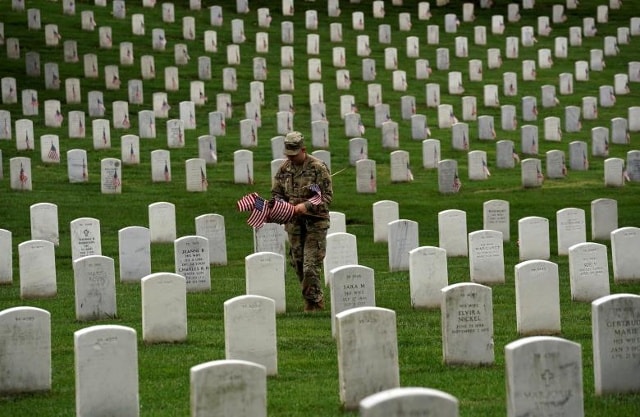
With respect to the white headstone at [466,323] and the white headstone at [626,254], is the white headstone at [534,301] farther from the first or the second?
the white headstone at [626,254]

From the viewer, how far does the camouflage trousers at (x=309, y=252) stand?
17416 millimetres

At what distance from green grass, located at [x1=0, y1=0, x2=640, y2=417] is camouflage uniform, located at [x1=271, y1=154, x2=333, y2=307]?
1.35 feet

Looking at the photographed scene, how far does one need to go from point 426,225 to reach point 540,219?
12.6ft

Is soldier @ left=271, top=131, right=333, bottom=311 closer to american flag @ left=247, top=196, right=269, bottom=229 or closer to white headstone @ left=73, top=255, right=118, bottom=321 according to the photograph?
american flag @ left=247, top=196, right=269, bottom=229

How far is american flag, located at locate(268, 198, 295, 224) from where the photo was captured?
1727cm

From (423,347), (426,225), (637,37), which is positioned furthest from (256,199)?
(637,37)

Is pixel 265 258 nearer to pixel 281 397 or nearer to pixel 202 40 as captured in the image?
pixel 281 397

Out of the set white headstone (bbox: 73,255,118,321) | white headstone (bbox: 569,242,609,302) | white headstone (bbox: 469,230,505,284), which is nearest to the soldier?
white headstone (bbox: 73,255,118,321)

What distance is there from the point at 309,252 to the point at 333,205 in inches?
396

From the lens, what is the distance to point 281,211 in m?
17.3

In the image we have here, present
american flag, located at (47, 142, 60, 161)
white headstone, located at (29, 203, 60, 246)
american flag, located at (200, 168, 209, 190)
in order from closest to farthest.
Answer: white headstone, located at (29, 203, 60, 246) → american flag, located at (200, 168, 209, 190) → american flag, located at (47, 142, 60, 161)

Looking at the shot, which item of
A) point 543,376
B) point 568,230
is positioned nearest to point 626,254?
point 568,230

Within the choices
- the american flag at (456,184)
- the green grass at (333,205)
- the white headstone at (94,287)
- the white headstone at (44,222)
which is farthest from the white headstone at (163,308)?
the american flag at (456,184)

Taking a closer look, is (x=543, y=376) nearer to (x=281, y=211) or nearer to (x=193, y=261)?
(x=281, y=211)
